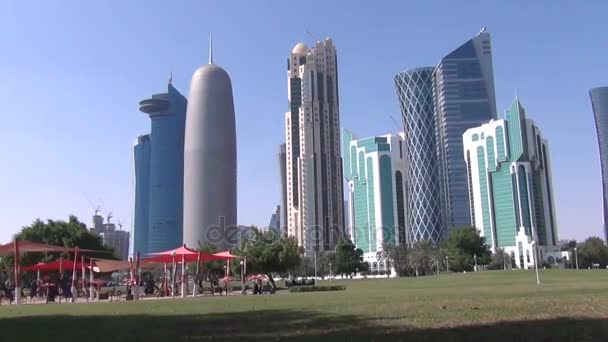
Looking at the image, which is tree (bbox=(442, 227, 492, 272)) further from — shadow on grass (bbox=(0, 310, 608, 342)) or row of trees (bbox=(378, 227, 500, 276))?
shadow on grass (bbox=(0, 310, 608, 342))

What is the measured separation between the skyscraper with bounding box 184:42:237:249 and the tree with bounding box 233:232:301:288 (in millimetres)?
125613

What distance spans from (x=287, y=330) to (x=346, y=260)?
135 m

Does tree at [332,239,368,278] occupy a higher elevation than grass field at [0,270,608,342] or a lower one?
higher

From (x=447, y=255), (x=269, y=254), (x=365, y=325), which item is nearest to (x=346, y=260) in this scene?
(x=447, y=255)

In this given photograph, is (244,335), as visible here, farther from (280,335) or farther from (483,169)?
(483,169)

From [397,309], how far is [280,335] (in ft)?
21.7

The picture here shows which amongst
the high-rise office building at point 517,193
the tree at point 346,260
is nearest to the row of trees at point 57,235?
the tree at point 346,260

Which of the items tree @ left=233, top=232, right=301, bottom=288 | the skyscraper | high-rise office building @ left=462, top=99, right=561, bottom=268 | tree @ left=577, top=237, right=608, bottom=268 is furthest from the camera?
high-rise office building @ left=462, top=99, right=561, bottom=268

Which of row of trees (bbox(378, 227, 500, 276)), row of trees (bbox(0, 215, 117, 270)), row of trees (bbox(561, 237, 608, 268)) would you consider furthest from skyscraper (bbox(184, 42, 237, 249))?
row of trees (bbox(0, 215, 117, 270))

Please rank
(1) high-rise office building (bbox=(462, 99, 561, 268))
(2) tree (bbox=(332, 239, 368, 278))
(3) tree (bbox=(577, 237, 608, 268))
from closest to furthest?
(2) tree (bbox=(332, 239, 368, 278))
(3) tree (bbox=(577, 237, 608, 268))
(1) high-rise office building (bbox=(462, 99, 561, 268))

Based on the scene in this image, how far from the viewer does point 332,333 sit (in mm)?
12953

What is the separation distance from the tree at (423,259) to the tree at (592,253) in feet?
131

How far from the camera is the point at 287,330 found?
14000 millimetres

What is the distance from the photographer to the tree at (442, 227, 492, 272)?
13211 cm
